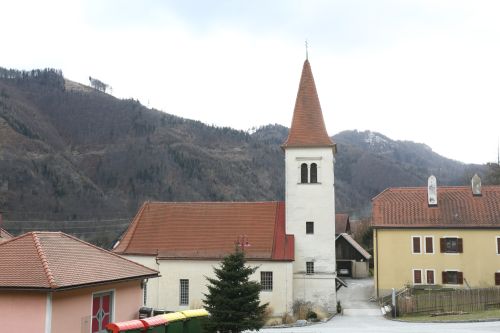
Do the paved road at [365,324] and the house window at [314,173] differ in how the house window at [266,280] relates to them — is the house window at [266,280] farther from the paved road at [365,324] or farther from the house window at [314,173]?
Answer: the house window at [314,173]

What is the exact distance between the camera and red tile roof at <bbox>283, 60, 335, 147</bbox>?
39406mm

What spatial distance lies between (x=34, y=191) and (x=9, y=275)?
334 feet

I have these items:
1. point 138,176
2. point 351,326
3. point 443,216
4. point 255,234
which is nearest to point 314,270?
point 255,234

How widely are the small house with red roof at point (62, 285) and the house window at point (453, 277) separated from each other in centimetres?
2994

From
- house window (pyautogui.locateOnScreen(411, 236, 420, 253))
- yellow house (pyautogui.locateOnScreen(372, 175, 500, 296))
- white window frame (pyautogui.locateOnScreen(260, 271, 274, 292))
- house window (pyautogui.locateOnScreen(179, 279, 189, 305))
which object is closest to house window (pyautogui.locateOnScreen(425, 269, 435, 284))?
yellow house (pyautogui.locateOnScreen(372, 175, 500, 296))

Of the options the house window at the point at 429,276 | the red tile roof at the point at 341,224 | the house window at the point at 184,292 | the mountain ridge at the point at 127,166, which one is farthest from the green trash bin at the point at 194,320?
the mountain ridge at the point at 127,166

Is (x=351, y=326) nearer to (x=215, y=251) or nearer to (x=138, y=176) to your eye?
(x=215, y=251)

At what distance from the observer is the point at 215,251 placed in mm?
38344

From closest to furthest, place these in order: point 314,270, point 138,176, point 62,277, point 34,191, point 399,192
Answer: point 62,277 < point 314,270 < point 399,192 < point 34,191 < point 138,176

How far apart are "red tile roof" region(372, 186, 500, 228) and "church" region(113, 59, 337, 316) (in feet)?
26.0

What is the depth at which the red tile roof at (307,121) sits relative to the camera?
129 feet

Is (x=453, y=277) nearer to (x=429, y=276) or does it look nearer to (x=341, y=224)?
(x=429, y=276)

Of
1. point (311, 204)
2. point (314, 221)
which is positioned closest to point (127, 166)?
A: point (311, 204)

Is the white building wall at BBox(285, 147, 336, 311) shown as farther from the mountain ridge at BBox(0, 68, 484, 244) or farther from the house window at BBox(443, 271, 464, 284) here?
the mountain ridge at BBox(0, 68, 484, 244)
